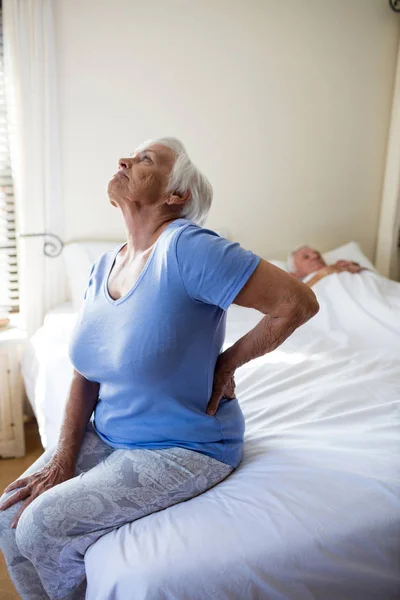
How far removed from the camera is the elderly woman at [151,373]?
3.35 ft

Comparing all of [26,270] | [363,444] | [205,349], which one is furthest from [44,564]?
[26,270]

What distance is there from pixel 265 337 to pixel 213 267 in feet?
0.76

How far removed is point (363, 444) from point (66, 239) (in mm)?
1899

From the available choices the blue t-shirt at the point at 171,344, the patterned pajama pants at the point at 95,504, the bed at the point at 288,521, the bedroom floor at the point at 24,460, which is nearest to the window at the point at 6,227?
the bedroom floor at the point at 24,460

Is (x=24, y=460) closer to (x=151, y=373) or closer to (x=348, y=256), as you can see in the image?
(x=151, y=373)

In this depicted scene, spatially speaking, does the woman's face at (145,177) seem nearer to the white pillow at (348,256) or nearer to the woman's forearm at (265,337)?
the woman's forearm at (265,337)

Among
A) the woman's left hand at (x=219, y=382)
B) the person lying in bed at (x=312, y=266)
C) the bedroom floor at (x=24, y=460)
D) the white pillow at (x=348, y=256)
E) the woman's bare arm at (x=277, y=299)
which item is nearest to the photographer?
the woman's bare arm at (x=277, y=299)

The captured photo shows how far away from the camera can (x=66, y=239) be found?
265 centimetres

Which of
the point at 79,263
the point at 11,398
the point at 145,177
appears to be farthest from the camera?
the point at 79,263

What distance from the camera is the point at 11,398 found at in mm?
2301

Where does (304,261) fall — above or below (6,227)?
below

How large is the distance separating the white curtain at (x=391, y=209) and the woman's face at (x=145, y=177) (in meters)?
2.41

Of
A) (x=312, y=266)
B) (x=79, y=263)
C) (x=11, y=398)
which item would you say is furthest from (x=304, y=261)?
(x=11, y=398)

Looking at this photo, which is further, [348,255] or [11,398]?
[348,255]
